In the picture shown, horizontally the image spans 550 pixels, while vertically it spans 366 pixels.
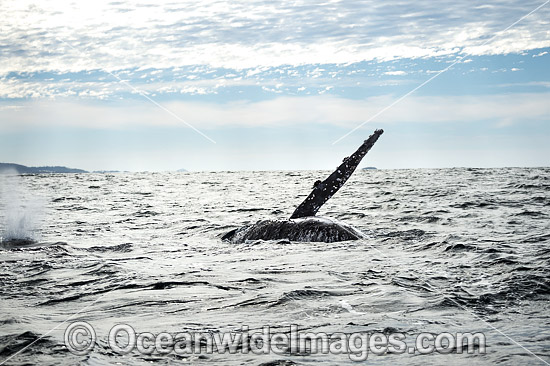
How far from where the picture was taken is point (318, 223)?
46.8 feet

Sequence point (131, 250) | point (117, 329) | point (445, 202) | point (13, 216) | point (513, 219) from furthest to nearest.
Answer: point (445, 202) → point (13, 216) → point (513, 219) → point (131, 250) → point (117, 329)

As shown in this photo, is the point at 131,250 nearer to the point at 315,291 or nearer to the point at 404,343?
the point at 315,291

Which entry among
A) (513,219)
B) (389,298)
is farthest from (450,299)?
(513,219)

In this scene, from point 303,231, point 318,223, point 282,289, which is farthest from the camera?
point 318,223

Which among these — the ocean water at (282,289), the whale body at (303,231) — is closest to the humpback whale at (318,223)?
the whale body at (303,231)

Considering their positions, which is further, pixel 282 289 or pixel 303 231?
pixel 303 231

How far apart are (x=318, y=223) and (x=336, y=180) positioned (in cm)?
118

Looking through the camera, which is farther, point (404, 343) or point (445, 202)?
point (445, 202)

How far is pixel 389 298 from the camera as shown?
25.8 ft

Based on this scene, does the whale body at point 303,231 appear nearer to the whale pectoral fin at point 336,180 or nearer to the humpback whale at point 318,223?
the humpback whale at point 318,223

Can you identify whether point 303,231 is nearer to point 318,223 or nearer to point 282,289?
point 318,223

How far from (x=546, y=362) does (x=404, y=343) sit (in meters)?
1.32

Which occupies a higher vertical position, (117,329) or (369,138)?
(369,138)

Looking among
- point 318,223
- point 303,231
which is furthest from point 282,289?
point 318,223
